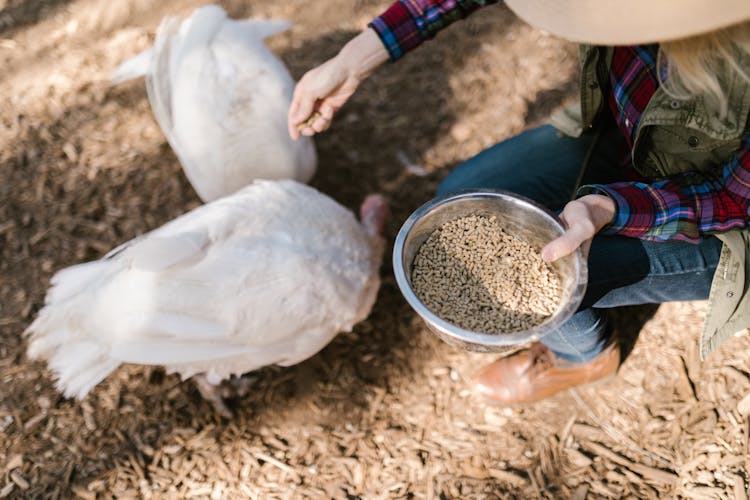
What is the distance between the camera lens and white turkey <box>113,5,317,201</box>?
213cm

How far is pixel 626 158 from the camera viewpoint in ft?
5.90

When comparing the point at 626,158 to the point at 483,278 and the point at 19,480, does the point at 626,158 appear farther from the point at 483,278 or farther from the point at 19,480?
the point at 19,480

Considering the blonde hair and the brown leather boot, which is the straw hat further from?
the brown leather boot

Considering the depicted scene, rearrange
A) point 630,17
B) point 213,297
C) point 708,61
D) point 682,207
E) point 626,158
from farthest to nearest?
1. point 626,158
2. point 213,297
3. point 682,207
4. point 708,61
5. point 630,17

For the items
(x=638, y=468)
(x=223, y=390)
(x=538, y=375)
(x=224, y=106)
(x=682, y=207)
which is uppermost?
(x=224, y=106)

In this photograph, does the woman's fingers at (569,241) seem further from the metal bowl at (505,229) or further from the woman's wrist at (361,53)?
the woman's wrist at (361,53)

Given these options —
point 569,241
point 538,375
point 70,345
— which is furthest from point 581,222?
point 70,345

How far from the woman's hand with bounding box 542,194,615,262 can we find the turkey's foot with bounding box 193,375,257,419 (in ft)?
3.99

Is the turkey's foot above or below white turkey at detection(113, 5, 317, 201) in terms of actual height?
below

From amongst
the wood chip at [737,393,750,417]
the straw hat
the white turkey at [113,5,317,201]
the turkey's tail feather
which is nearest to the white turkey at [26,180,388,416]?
the turkey's tail feather

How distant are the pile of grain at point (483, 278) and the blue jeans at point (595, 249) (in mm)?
160

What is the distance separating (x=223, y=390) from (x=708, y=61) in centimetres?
172

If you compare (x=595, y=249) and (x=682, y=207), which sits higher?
(x=682, y=207)

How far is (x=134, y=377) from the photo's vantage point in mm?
2090
